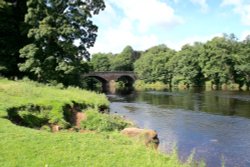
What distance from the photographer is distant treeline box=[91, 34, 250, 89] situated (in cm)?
9388

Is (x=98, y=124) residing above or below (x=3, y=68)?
below

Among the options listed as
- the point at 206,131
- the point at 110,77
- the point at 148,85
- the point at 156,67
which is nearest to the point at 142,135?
the point at 206,131

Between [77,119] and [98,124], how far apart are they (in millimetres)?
2322

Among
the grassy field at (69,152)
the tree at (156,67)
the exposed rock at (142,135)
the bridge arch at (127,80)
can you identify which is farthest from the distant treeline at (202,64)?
the grassy field at (69,152)

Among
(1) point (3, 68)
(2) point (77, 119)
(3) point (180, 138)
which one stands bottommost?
(3) point (180, 138)

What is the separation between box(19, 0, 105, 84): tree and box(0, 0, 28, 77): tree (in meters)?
1.50

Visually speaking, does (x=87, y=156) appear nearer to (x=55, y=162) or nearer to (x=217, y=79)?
(x=55, y=162)

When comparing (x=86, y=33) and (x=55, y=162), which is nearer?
(x=55, y=162)

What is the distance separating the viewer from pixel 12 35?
41.7 m

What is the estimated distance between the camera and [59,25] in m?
39.0

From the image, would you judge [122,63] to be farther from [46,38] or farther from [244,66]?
[46,38]

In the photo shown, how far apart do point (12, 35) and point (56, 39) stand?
20.7ft

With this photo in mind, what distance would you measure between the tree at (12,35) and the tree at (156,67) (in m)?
72.8

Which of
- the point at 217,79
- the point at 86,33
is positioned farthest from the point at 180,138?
the point at 217,79
